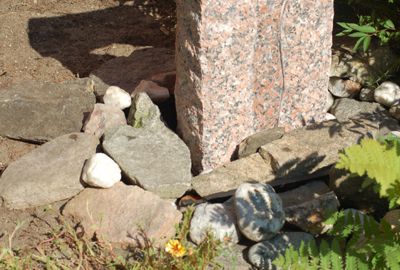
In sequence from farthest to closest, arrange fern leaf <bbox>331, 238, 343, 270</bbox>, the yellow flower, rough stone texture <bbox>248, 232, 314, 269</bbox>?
1. rough stone texture <bbox>248, 232, 314, 269</bbox>
2. the yellow flower
3. fern leaf <bbox>331, 238, 343, 270</bbox>

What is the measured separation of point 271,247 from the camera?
343cm

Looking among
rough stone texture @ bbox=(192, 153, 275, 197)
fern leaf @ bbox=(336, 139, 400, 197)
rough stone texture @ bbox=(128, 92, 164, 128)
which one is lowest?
rough stone texture @ bbox=(192, 153, 275, 197)

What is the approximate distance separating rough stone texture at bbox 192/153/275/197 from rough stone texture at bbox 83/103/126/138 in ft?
2.15

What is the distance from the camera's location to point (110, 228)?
360 centimetres

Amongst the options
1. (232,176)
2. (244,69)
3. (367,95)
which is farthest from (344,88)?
(232,176)

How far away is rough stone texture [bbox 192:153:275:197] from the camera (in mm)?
3877

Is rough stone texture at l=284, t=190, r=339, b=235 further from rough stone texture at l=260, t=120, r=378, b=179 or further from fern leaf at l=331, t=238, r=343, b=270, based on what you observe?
fern leaf at l=331, t=238, r=343, b=270

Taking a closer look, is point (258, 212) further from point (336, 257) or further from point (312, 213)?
point (336, 257)

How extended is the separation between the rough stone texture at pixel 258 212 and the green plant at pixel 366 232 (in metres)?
0.38

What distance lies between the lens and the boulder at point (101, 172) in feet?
12.4

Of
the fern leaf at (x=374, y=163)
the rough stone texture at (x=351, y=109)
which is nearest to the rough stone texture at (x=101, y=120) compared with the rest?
the rough stone texture at (x=351, y=109)

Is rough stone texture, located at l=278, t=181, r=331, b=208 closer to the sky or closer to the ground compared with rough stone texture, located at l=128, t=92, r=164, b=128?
closer to the ground

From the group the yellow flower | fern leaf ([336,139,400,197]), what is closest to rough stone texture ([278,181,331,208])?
the yellow flower

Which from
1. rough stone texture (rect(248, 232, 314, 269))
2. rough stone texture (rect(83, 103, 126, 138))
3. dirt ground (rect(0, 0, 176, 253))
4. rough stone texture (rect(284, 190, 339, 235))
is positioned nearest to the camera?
rough stone texture (rect(248, 232, 314, 269))
